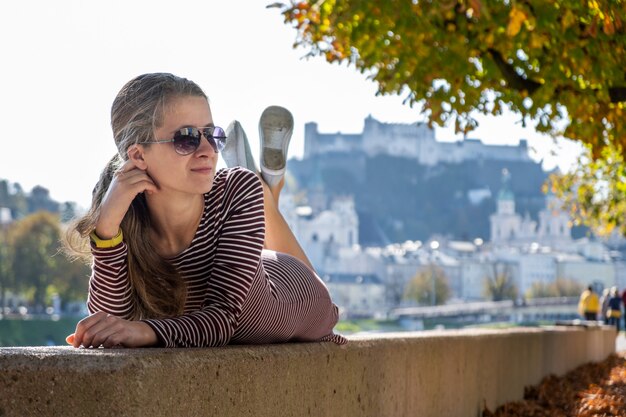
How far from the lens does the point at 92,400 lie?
5.57 ft

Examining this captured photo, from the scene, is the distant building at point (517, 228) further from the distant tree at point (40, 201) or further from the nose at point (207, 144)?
the nose at point (207, 144)

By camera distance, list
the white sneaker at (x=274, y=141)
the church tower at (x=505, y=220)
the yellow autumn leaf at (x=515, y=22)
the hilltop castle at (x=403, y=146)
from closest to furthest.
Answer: the white sneaker at (x=274, y=141), the yellow autumn leaf at (x=515, y=22), the hilltop castle at (x=403, y=146), the church tower at (x=505, y=220)

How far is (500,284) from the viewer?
11819 cm

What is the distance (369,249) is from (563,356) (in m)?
128

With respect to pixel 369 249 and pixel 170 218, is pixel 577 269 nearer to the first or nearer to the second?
pixel 369 249

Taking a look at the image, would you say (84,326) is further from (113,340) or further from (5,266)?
(5,266)

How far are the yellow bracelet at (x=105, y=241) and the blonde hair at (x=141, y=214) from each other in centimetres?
2

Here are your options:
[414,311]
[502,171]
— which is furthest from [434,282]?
[502,171]

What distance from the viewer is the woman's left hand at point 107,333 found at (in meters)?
2.06

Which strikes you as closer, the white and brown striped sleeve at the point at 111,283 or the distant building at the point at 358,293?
the white and brown striped sleeve at the point at 111,283

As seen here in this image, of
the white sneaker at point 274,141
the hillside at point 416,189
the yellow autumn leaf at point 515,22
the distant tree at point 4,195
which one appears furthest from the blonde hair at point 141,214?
the hillside at point 416,189

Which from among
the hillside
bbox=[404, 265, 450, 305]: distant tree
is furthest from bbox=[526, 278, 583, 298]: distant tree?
the hillside

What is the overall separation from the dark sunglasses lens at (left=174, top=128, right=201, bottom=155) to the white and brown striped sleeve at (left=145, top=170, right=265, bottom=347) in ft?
0.58

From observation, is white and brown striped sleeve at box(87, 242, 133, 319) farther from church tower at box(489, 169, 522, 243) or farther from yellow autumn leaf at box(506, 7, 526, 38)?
church tower at box(489, 169, 522, 243)
